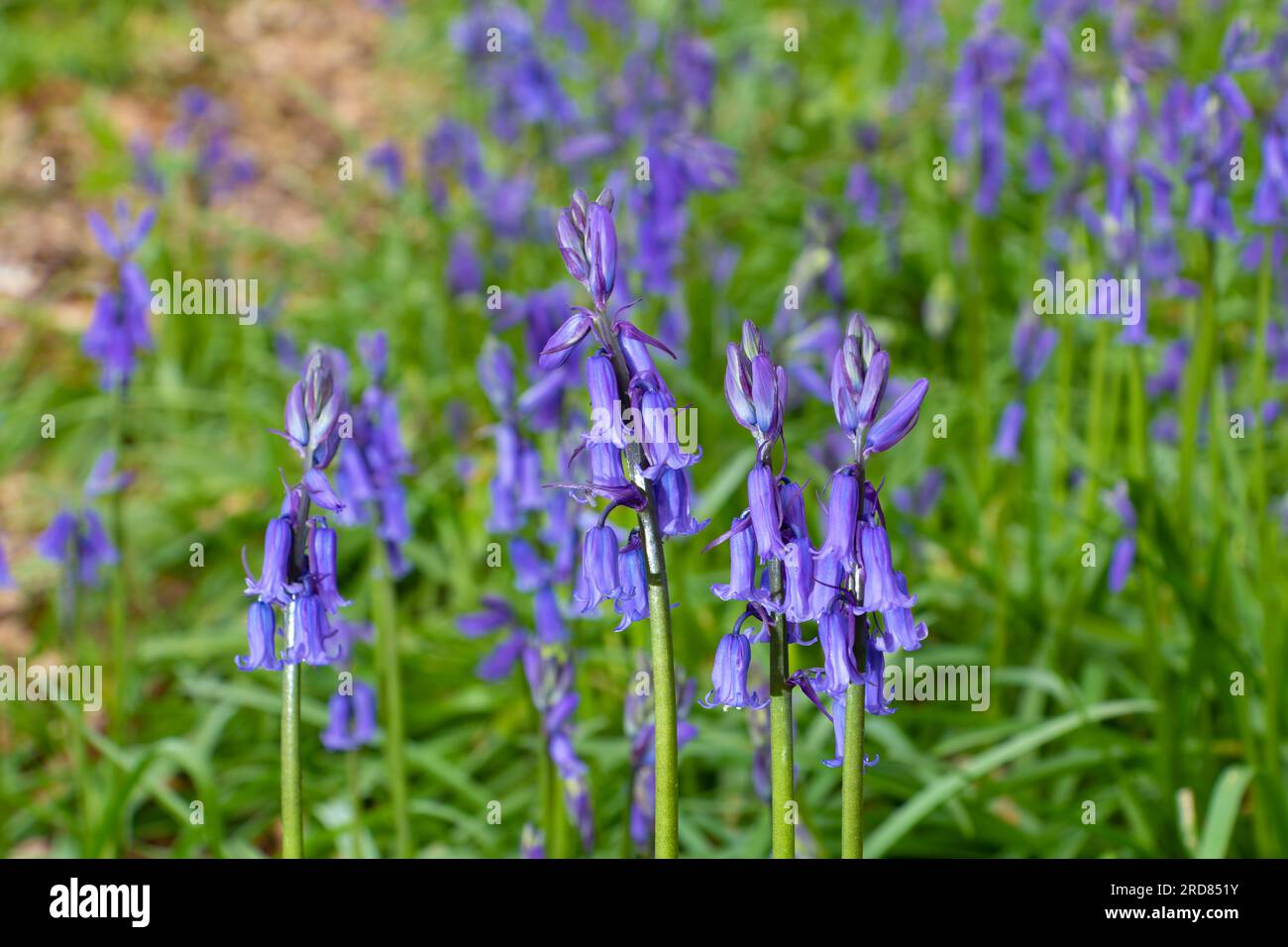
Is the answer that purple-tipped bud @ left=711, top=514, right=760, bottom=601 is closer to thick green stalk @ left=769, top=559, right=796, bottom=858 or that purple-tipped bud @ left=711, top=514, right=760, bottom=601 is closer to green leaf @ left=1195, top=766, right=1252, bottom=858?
thick green stalk @ left=769, top=559, right=796, bottom=858

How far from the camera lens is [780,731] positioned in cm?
174

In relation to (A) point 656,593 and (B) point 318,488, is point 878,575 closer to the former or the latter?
(A) point 656,593

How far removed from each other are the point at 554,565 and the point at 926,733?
1336mm

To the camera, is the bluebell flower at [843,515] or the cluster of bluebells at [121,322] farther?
the cluster of bluebells at [121,322]

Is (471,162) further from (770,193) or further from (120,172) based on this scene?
(120,172)

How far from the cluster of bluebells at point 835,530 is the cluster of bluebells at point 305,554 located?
1.78 feet

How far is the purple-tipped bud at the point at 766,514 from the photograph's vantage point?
1.65m

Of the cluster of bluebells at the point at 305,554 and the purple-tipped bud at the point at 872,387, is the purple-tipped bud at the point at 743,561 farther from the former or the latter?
the cluster of bluebells at the point at 305,554

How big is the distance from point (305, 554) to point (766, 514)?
643mm

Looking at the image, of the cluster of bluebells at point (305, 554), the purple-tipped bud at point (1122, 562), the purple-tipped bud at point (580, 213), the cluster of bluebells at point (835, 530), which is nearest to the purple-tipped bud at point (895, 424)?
the cluster of bluebells at point (835, 530)

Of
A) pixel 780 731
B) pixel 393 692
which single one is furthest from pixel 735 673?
pixel 393 692

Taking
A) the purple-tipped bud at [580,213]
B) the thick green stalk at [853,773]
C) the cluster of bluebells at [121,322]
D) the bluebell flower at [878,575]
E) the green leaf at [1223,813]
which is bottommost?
the green leaf at [1223,813]
